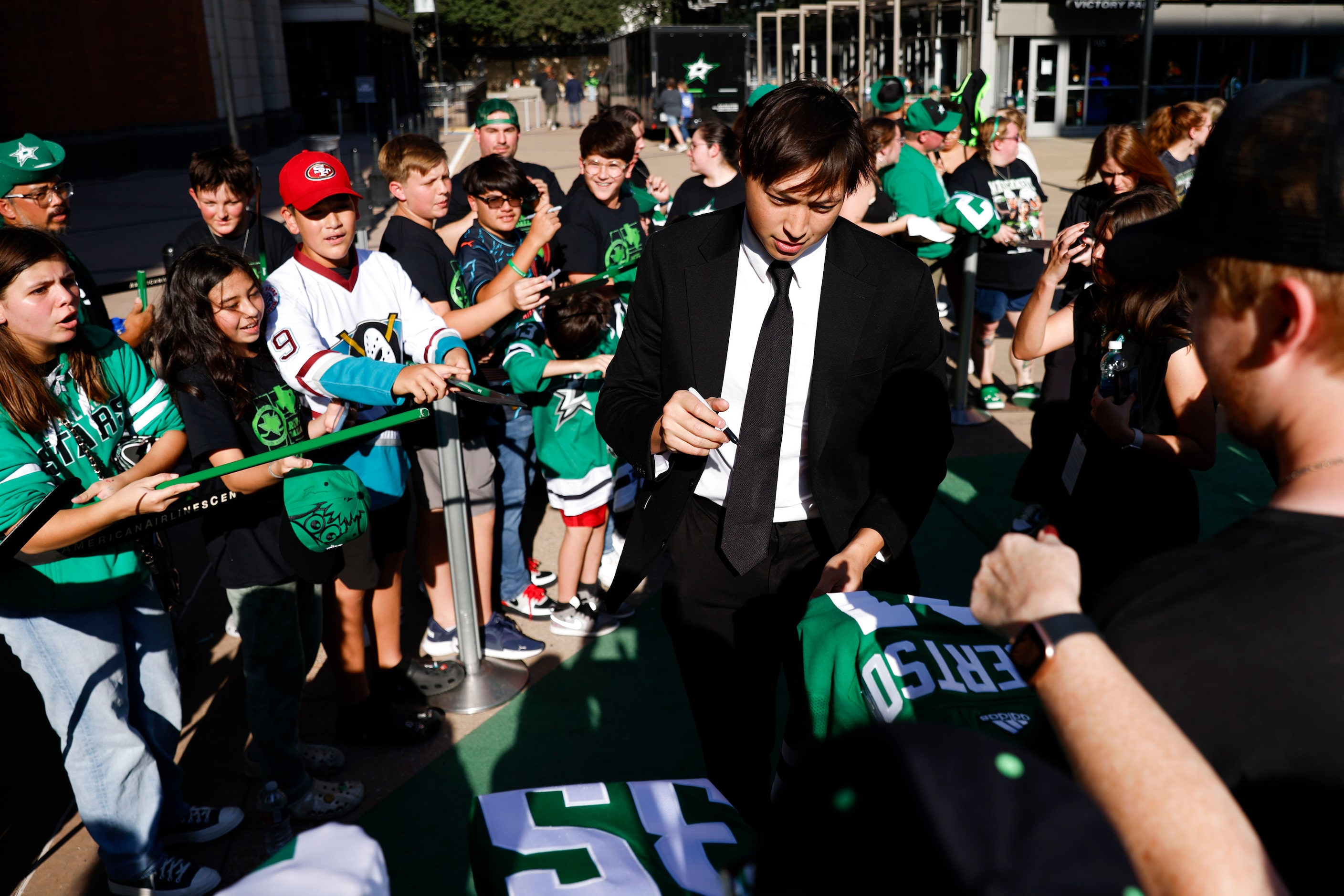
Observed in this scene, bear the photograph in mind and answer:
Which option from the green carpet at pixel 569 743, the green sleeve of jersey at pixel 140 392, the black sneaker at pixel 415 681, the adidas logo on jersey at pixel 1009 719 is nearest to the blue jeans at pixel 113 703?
the green sleeve of jersey at pixel 140 392

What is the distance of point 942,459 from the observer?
94.0 inches

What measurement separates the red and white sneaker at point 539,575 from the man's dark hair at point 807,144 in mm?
3046

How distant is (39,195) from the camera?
4.19 m

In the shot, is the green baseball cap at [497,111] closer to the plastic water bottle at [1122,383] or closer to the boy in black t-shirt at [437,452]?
the boy in black t-shirt at [437,452]

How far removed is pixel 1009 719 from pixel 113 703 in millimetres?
2472

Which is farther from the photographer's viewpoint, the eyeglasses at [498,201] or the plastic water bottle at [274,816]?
the eyeglasses at [498,201]

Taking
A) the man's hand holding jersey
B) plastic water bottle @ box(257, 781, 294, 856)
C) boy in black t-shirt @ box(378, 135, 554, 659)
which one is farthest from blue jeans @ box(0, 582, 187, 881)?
boy in black t-shirt @ box(378, 135, 554, 659)

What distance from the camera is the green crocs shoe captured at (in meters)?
7.23

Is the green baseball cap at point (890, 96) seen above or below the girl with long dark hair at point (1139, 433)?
above

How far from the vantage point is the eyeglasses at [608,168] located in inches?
191

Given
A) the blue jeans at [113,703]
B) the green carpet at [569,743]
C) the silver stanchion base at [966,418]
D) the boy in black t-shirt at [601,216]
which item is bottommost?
the green carpet at [569,743]

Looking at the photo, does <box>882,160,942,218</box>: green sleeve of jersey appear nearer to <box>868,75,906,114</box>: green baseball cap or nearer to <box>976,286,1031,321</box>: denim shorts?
<box>976,286,1031,321</box>: denim shorts

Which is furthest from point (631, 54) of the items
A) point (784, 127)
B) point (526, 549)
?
point (784, 127)

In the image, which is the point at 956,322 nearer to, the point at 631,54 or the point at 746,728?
the point at 746,728
